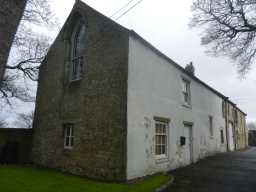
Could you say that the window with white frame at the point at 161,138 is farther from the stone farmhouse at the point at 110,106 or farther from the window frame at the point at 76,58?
the window frame at the point at 76,58

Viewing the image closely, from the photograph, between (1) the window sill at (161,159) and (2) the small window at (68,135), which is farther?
(2) the small window at (68,135)

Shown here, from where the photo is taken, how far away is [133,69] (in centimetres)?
1049


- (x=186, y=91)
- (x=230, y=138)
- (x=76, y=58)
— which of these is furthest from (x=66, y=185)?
(x=230, y=138)

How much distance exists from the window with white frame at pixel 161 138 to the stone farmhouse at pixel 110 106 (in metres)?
0.05

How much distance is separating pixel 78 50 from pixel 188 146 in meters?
9.32

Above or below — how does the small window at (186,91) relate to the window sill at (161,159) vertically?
above

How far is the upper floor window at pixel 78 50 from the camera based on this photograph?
44.7ft

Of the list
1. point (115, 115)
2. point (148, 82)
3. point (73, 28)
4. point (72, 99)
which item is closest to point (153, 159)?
point (115, 115)

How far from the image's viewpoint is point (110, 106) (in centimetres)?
1061

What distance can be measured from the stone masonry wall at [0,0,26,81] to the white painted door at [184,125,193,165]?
44.0 feet

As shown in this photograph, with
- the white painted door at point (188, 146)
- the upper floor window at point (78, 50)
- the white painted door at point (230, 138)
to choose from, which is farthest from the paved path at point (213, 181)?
the white painted door at point (230, 138)

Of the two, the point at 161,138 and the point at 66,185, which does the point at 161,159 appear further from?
the point at 66,185

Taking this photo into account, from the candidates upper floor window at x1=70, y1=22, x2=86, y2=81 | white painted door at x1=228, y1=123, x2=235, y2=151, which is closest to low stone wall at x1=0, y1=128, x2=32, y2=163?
upper floor window at x1=70, y1=22, x2=86, y2=81

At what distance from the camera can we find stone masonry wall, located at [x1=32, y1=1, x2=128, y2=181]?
10.1 metres
